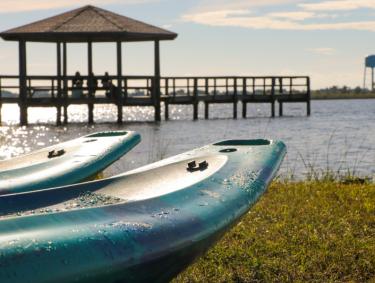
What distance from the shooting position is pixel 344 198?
8508mm

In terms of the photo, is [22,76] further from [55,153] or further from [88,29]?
[55,153]

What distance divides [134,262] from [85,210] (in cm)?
40

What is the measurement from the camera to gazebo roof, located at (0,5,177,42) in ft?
90.2

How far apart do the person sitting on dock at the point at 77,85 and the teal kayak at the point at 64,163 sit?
21385 millimetres

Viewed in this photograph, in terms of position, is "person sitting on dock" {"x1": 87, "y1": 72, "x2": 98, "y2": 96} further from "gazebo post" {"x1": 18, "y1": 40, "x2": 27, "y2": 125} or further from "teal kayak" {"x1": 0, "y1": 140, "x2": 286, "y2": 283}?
"teal kayak" {"x1": 0, "y1": 140, "x2": 286, "y2": 283}

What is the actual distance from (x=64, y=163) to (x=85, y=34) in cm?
2202

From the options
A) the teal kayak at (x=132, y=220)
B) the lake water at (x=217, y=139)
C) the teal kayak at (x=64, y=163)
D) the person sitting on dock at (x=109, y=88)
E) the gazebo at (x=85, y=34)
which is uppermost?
the gazebo at (x=85, y=34)

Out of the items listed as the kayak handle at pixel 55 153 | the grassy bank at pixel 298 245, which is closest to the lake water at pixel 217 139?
the grassy bank at pixel 298 245

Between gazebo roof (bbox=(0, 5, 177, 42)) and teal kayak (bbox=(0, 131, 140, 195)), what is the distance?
66.8ft

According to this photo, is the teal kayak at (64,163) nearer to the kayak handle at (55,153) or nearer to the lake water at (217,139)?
the kayak handle at (55,153)

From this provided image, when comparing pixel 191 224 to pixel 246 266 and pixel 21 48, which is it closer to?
pixel 246 266

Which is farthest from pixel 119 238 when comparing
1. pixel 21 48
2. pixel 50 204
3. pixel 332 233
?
pixel 21 48

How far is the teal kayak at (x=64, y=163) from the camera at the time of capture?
5598mm

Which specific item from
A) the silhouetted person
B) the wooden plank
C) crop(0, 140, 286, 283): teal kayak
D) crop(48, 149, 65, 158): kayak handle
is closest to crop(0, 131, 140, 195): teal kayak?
→ crop(48, 149, 65, 158): kayak handle
